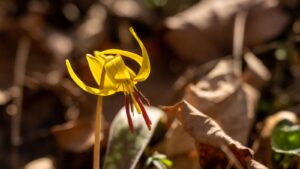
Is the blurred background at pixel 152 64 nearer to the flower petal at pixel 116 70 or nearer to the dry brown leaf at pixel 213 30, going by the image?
the dry brown leaf at pixel 213 30

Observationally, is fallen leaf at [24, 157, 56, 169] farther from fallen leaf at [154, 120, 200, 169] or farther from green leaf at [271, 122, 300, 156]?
green leaf at [271, 122, 300, 156]

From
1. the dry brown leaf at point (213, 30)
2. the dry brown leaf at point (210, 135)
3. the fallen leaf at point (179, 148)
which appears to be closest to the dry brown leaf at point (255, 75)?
the dry brown leaf at point (213, 30)

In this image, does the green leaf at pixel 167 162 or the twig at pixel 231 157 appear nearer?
the twig at pixel 231 157

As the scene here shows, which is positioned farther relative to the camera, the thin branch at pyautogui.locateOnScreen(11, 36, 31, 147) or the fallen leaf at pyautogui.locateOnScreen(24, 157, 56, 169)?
the thin branch at pyautogui.locateOnScreen(11, 36, 31, 147)

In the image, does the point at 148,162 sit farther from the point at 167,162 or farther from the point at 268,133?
the point at 268,133

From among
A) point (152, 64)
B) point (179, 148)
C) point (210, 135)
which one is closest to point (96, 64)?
point (210, 135)

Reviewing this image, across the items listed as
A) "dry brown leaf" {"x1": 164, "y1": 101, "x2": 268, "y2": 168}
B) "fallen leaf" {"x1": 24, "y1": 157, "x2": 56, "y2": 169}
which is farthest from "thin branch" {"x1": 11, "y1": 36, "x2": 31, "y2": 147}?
"dry brown leaf" {"x1": 164, "y1": 101, "x2": 268, "y2": 168}

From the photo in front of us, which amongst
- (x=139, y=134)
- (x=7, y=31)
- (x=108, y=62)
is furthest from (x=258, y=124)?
(x=7, y=31)

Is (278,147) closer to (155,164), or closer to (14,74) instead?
(155,164)
